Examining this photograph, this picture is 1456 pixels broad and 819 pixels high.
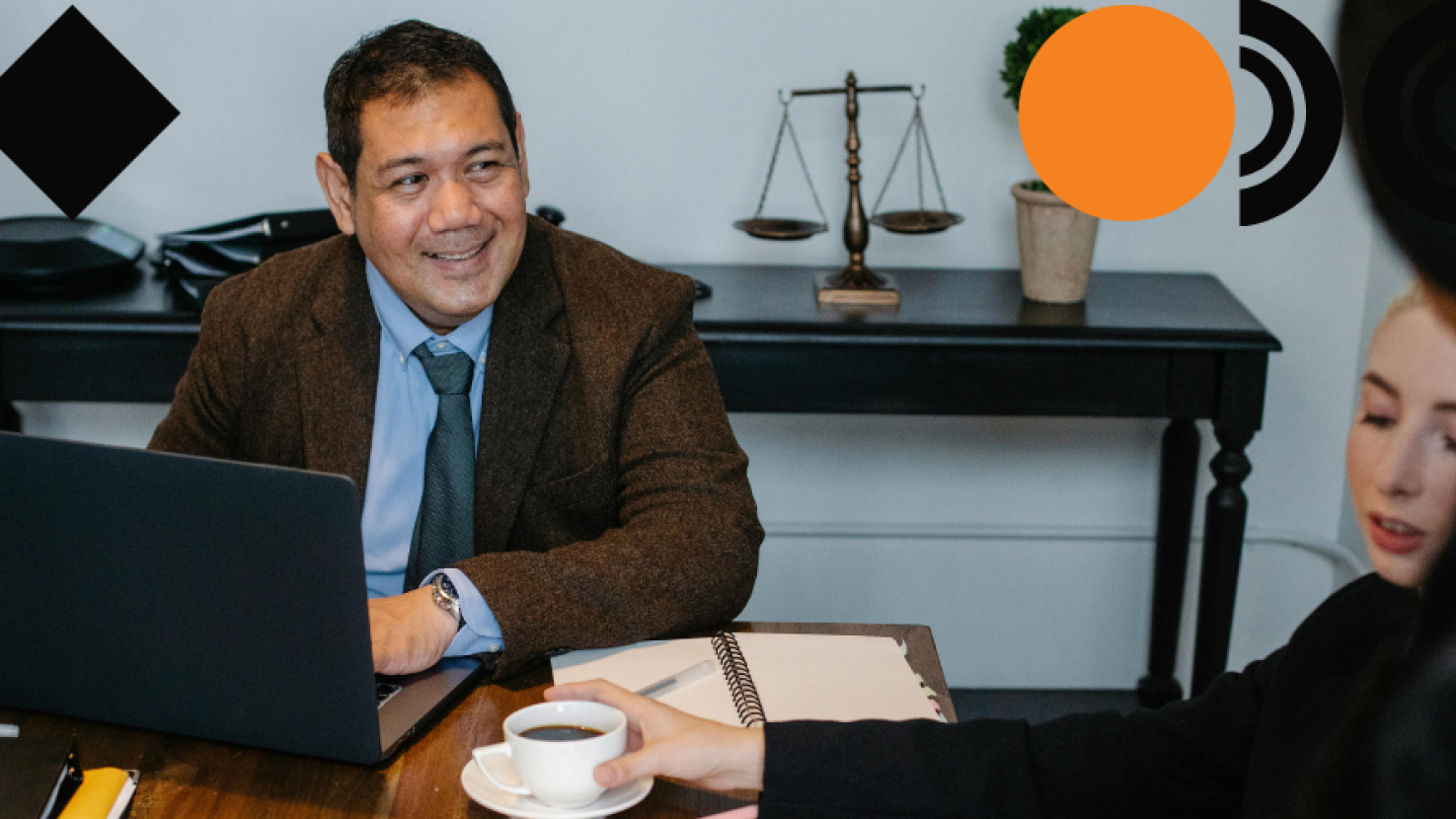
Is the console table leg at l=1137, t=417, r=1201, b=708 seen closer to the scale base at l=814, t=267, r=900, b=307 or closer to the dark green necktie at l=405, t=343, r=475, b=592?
the scale base at l=814, t=267, r=900, b=307

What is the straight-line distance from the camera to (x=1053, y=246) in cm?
210

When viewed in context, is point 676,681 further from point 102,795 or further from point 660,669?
point 102,795

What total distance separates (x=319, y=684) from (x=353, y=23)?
173 centimetres

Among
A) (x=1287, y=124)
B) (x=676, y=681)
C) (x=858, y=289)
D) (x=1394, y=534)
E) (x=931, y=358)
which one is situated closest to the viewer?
(x=1394, y=534)

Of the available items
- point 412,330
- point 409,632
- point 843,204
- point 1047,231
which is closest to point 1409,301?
point 409,632

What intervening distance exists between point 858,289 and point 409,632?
1.24 metres

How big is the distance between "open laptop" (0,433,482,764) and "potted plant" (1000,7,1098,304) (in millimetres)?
1465

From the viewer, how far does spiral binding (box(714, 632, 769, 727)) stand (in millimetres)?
998

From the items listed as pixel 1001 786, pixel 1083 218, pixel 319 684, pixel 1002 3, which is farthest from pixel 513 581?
pixel 1002 3

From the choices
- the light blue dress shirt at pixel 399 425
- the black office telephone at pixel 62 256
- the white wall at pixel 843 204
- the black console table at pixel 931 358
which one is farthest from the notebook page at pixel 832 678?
the black office telephone at pixel 62 256

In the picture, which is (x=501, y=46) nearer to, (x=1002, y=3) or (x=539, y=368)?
(x=1002, y=3)

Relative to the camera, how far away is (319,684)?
0.89 metres

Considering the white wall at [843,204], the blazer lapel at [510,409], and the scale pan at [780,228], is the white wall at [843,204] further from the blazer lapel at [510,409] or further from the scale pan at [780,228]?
the blazer lapel at [510,409]

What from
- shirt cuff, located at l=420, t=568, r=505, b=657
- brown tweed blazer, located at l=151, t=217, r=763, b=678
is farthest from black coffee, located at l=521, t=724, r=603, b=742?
brown tweed blazer, located at l=151, t=217, r=763, b=678
